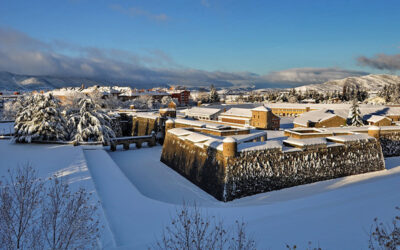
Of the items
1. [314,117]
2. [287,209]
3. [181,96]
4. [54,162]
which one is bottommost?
[287,209]

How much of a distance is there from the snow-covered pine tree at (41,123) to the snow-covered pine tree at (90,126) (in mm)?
1580

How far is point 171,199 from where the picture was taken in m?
14.0

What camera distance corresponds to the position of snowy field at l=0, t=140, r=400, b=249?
8.23m

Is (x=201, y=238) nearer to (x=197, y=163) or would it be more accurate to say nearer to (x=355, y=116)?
(x=197, y=163)

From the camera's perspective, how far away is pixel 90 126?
23844mm

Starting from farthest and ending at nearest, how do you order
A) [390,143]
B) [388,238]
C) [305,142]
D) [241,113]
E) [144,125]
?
[241,113] < [144,125] < [390,143] < [305,142] < [388,238]

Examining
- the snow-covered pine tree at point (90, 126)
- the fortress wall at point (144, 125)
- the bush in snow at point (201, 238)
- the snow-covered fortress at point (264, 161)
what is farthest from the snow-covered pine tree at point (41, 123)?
the bush in snow at point (201, 238)

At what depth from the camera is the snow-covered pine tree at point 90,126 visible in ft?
76.7

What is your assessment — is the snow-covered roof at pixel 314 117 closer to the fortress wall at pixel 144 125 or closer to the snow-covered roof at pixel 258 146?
the fortress wall at pixel 144 125

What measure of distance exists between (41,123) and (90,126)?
390cm

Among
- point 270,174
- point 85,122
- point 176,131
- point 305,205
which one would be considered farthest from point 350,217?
point 85,122

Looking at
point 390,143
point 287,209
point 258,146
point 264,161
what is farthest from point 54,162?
point 390,143

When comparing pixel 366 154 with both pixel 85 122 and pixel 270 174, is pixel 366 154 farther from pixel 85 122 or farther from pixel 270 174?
pixel 85 122

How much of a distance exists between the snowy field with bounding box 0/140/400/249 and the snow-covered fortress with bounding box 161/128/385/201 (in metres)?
0.55
